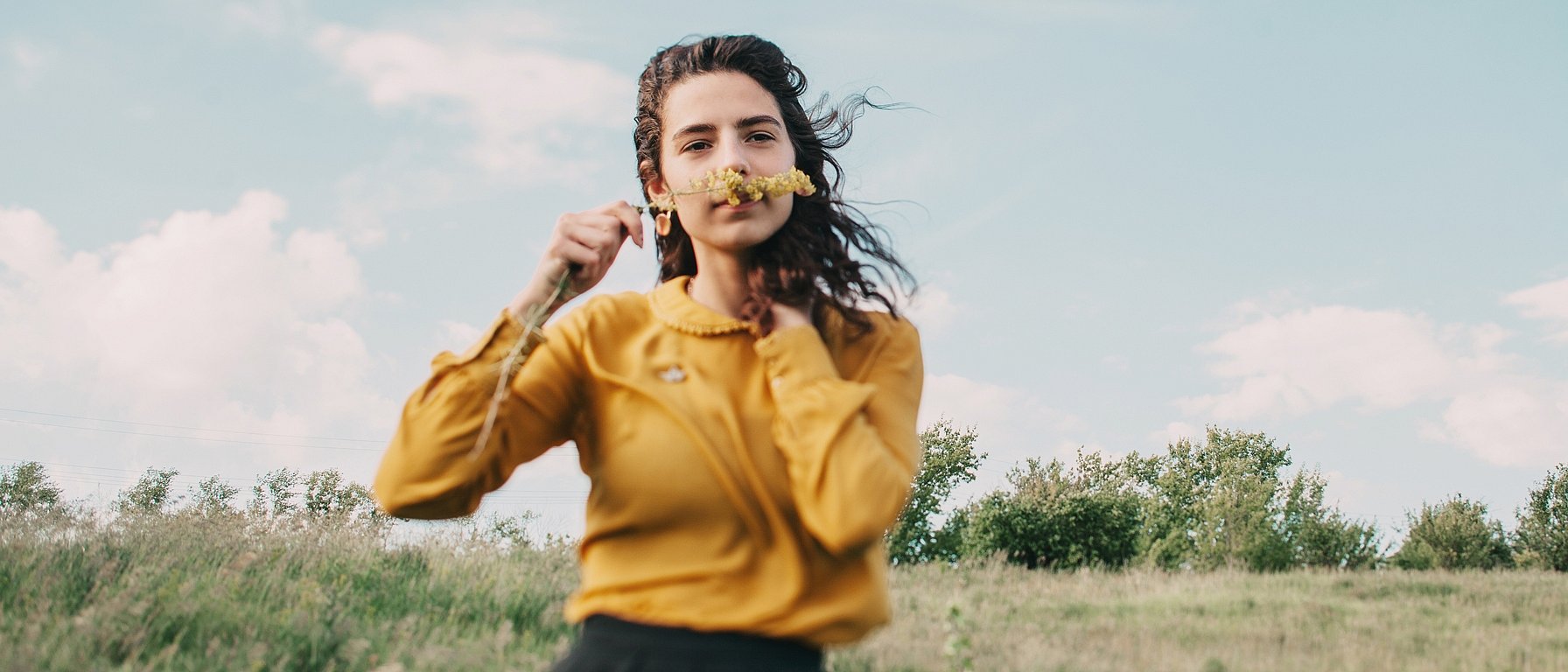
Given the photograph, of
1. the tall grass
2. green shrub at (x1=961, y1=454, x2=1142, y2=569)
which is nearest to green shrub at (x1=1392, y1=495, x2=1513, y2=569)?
green shrub at (x1=961, y1=454, x2=1142, y2=569)

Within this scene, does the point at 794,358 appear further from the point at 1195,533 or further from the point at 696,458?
the point at 1195,533

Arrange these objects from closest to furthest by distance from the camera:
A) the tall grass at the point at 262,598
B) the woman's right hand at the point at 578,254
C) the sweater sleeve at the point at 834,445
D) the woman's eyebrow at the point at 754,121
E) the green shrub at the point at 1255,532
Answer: the sweater sleeve at the point at 834,445 < the woman's right hand at the point at 578,254 < the woman's eyebrow at the point at 754,121 < the tall grass at the point at 262,598 < the green shrub at the point at 1255,532

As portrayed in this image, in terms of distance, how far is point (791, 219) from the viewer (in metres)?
2.80

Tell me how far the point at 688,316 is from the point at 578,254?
32 centimetres

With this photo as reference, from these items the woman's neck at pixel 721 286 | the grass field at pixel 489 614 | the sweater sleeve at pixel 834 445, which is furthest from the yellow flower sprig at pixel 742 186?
the grass field at pixel 489 614

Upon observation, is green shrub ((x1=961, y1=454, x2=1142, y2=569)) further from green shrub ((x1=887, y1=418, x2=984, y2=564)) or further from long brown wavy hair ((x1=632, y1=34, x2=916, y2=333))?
long brown wavy hair ((x1=632, y1=34, x2=916, y2=333))

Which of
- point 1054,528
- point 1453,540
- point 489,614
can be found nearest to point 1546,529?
point 1453,540

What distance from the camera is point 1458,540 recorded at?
14922 mm

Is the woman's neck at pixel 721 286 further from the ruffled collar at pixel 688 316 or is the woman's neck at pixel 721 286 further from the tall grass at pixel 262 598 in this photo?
the tall grass at pixel 262 598

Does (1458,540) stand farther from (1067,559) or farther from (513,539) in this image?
(513,539)

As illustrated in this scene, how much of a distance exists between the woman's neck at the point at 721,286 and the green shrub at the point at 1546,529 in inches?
675

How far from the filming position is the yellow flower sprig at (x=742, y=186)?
2615 mm

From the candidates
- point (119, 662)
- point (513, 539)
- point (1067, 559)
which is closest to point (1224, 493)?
point (1067, 559)

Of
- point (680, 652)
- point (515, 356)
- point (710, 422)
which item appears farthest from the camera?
point (515, 356)
